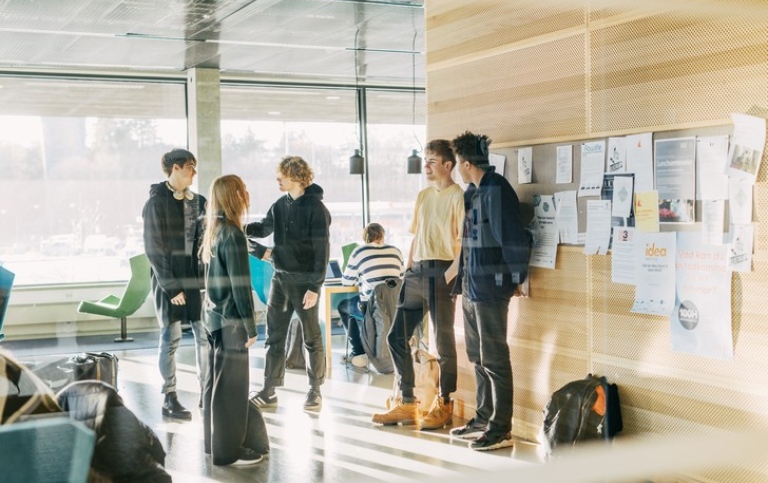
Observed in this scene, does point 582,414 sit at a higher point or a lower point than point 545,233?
lower

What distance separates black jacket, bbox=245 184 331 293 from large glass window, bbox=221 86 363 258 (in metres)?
0.05

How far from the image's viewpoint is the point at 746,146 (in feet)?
8.54

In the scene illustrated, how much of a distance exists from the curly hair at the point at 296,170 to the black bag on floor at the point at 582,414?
1368 millimetres

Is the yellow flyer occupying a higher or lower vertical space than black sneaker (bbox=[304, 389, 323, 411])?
higher

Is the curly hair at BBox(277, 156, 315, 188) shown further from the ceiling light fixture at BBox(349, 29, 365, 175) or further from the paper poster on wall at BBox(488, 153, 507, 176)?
the paper poster on wall at BBox(488, 153, 507, 176)

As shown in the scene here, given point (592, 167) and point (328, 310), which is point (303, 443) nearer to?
point (328, 310)

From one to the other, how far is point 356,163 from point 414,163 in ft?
1.28

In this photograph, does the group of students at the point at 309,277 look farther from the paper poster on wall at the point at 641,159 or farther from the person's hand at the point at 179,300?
the paper poster on wall at the point at 641,159

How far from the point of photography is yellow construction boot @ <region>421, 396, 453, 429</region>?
3.77 m

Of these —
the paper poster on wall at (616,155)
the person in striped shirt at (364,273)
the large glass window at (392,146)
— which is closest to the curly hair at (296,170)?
the large glass window at (392,146)

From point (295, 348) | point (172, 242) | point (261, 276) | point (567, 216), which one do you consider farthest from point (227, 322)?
point (567, 216)

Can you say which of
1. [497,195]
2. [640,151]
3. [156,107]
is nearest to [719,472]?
[640,151]

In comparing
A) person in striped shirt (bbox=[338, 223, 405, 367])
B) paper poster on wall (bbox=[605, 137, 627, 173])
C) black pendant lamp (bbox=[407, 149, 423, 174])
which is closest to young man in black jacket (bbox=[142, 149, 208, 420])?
person in striped shirt (bbox=[338, 223, 405, 367])

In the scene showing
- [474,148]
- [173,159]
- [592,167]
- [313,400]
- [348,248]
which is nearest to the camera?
[592,167]
